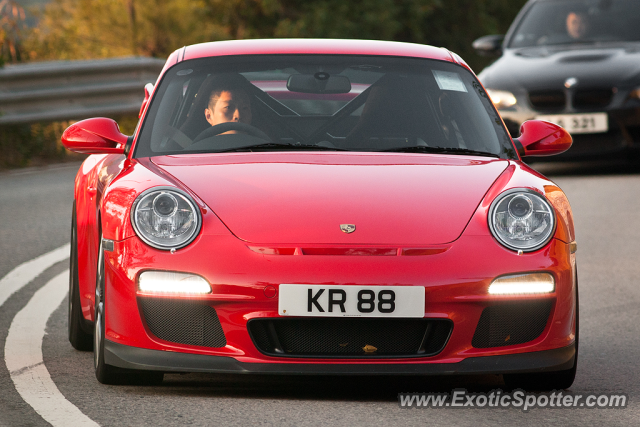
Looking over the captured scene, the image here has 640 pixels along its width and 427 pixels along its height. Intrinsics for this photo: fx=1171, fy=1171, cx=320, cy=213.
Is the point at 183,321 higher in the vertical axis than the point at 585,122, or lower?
higher

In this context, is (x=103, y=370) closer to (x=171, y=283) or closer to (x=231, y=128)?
(x=171, y=283)

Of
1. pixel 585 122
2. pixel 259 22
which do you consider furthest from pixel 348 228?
pixel 259 22

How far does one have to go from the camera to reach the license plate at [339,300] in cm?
390

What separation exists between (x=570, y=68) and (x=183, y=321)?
7799 mm

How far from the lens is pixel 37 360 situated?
15.8 ft

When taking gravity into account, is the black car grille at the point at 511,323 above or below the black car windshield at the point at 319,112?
below

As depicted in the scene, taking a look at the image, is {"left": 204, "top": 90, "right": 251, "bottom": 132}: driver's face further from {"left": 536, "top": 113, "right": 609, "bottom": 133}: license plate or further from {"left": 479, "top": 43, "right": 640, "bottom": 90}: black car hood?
{"left": 479, "top": 43, "right": 640, "bottom": 90}: black car hood

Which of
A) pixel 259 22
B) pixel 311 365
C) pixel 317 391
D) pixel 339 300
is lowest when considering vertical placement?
pixel 259 22

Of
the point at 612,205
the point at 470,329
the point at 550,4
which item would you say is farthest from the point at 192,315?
the point at 550,4

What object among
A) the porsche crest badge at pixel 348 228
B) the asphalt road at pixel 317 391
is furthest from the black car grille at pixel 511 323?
the porsche crest badge at pixel 348 228

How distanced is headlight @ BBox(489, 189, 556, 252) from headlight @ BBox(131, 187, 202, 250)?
1050mm

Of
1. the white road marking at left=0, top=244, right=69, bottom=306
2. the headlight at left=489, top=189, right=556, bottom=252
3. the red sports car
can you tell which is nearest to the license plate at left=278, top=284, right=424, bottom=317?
the red sports car

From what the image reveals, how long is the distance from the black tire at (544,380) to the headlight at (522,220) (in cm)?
42

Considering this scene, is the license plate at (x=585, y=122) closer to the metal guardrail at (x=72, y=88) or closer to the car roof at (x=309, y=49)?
the metal guardrail at (x=72, y=88)
